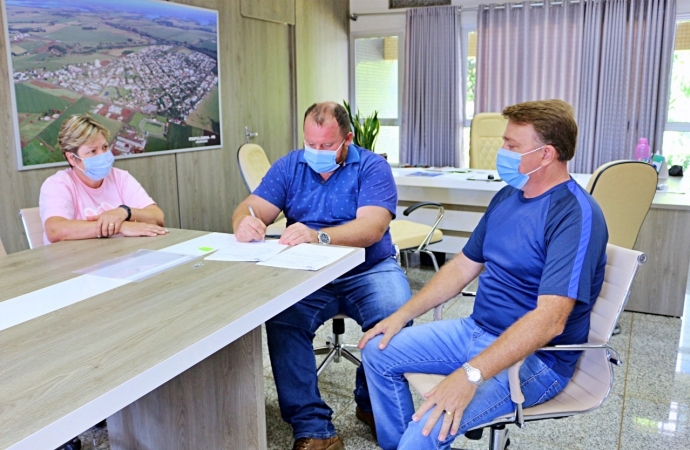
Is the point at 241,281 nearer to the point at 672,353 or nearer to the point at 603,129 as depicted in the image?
the point at 672,353

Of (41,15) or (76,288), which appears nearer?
(76,288)

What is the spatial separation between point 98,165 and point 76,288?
0.84 meters

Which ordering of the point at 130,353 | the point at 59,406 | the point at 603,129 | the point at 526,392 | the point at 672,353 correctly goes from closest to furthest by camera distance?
the point at 59,406, the point at 130,353, the point at 526,392, the point at 672,353, the point at 603,129

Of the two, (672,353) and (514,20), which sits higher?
(514,20)

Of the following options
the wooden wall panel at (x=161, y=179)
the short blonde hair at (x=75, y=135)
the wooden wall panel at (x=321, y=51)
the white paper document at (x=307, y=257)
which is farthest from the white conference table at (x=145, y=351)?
the wooden wall panel at (x=321, y=51)

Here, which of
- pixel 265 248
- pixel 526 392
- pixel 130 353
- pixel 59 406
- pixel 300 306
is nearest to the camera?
pixel 59 406

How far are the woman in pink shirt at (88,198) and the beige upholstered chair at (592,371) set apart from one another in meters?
1.24

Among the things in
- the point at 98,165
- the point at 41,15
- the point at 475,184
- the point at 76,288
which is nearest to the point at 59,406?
the point at 76,288

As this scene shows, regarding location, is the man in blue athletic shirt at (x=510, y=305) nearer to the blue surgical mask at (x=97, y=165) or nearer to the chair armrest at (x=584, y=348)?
the chair armrest at (x=584, y=348)

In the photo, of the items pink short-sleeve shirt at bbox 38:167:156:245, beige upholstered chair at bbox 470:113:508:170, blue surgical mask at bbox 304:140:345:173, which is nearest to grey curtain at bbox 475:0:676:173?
beige upholstered chair at bbox 470:113:508:170

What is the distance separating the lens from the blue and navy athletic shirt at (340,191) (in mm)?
2318

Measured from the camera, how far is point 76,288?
62.8 inches

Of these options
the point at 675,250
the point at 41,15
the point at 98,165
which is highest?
the point at 41,15

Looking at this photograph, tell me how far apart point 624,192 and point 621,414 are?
3.77ft
